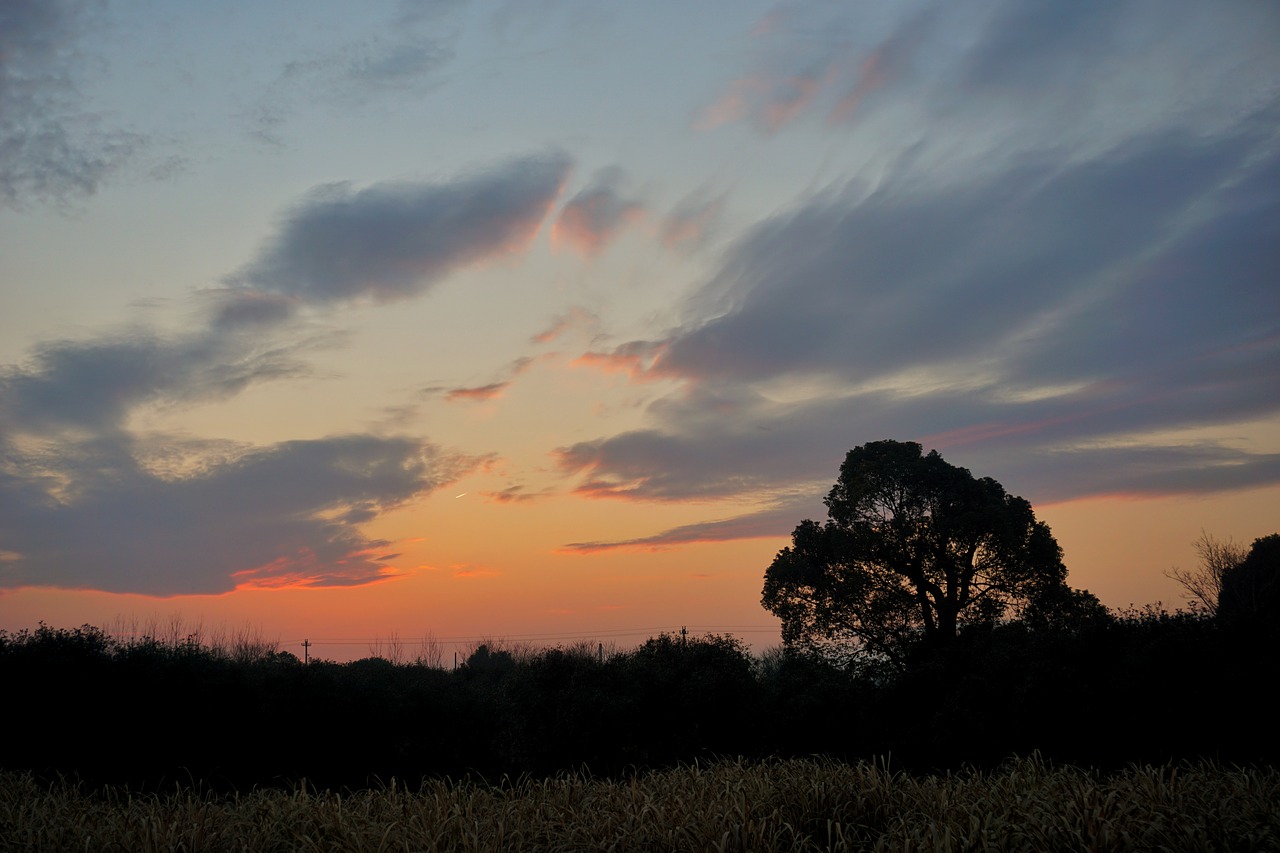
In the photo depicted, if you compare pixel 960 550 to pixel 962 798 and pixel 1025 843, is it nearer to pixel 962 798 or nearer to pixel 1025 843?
pixel 962 798

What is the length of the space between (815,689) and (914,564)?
741 cm

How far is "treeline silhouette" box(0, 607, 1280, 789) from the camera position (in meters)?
17.9

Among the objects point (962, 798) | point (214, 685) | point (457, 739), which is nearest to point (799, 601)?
point (457, 739)

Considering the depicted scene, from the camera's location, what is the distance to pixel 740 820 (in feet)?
27.9

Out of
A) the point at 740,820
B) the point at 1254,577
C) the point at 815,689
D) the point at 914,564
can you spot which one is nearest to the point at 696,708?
the point at 815,689

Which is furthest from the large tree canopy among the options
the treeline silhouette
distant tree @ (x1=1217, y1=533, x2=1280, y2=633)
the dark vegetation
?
distant tree @ (x1=1217, y1=533, x2=1280, y2=633)

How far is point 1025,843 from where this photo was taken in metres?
7.55

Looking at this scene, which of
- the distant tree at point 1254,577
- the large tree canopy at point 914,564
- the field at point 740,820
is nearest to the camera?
the field at point 740,820

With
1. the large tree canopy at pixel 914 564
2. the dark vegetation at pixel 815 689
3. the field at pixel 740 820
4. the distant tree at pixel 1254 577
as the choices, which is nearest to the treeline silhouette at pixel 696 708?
the dark vegetation at pixel 815 689

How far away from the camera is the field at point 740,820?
7.70 metres

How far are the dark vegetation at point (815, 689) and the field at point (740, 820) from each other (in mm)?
6456

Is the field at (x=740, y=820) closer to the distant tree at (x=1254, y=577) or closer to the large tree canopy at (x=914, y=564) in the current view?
the large tree canopy at (x=914, y=564)

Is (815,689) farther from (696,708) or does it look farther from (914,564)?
(914,564)

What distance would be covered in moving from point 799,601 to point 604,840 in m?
21.0
